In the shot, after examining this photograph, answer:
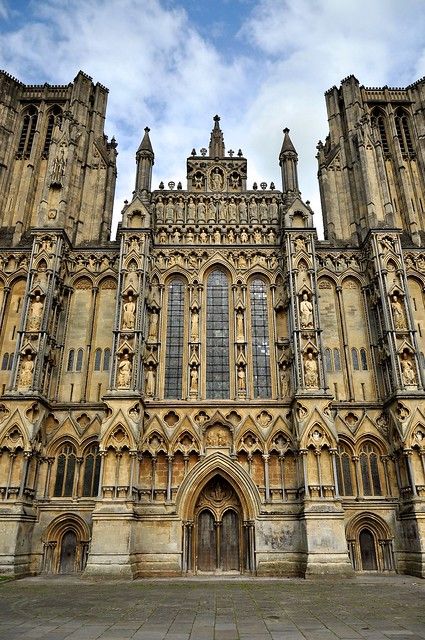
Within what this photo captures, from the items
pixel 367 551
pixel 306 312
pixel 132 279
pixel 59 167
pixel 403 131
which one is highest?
pixel 403 131

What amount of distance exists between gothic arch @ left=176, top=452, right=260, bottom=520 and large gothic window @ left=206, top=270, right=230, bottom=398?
354 centimetres

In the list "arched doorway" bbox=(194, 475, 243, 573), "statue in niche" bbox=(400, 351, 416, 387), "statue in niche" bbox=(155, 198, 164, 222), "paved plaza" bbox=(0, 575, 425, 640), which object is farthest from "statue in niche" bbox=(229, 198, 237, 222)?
"paved plaza" bbox=(0, 575, 425, 640)

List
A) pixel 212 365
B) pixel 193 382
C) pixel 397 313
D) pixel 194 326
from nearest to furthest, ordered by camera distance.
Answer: pixel 193 382, pixel 397 313, pixel 212 365, pixel 194 326

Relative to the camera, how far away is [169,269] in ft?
90.2

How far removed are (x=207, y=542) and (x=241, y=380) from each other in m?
7.84

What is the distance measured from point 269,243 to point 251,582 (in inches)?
699

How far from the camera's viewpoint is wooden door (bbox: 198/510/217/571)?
71.8ft

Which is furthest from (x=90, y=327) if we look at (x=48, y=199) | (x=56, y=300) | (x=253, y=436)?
(x=253, y=436)

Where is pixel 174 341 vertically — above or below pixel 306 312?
below

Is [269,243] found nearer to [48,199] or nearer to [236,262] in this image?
[236,262]

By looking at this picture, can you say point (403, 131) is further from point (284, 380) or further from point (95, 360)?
point (95, 360)

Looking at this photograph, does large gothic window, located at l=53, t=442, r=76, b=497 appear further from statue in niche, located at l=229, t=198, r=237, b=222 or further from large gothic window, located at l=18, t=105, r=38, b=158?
large gothic window, located at l=18, t=105, r=38, b=158

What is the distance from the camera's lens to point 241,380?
24.5 meters

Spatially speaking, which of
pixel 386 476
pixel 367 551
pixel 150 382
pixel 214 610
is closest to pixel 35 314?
pixel 150 382
